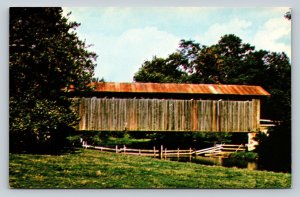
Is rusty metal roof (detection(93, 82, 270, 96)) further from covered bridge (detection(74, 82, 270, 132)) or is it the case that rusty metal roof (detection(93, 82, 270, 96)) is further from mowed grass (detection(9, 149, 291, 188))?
mowed grass (detection(9, 149, 291, 188))

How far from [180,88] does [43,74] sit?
1.35 m

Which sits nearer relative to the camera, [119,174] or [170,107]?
[119,174]

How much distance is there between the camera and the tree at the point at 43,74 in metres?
5.71

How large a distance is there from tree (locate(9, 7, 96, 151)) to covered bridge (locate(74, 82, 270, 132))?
205mm

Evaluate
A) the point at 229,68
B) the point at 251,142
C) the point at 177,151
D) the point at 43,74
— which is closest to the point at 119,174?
the point at 177,151

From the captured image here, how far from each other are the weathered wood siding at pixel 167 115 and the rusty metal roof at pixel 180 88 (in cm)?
9

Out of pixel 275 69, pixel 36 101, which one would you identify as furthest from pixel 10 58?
pixel 275 69

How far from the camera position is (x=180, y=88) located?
5871mm

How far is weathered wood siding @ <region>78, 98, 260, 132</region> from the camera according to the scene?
5.88 m

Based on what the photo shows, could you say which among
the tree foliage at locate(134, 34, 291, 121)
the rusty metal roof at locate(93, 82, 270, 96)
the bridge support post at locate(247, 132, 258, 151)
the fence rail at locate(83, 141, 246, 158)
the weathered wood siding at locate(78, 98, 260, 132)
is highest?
the tree foliage at locate(134, 34, 291, 121)

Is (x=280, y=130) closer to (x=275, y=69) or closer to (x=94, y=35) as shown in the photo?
(x=275, y=69)

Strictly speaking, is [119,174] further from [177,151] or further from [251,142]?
[251,142]

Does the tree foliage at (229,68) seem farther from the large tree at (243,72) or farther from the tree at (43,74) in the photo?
the tree at (43,74)

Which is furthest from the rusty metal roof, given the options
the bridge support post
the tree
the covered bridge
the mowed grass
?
the mowed grass
